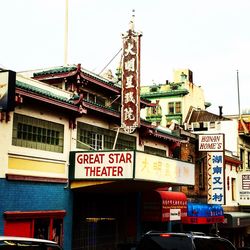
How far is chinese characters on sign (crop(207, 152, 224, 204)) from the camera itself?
32062mm

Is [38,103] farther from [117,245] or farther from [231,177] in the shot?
[231,177]

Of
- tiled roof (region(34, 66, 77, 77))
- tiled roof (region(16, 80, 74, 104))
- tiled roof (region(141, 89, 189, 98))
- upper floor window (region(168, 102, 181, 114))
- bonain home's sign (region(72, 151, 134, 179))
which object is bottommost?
bonain home's sign (region(72, 151, 134, 179))

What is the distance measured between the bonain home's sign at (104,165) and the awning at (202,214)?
10257mm

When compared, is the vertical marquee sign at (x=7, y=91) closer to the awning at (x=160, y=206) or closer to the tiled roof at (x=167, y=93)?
the awning at (x=160, y=206)

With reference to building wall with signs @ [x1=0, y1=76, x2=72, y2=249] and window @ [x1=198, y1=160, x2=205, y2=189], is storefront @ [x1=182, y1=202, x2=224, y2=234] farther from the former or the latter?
building wall with signs @ [x1=0, y1=76, x2=72, y2=249]

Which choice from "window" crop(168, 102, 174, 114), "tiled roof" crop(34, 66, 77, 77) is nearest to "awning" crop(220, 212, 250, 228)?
"tiled roof" crop(34, 66, 77, 77)

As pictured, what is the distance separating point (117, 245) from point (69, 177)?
5616 mm

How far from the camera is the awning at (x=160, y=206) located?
80.1 feet

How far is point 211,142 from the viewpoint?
1281 inches

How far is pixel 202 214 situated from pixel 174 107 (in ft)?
90.8

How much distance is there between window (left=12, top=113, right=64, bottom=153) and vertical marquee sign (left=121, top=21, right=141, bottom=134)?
329 cm

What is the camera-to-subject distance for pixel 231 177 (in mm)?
39156

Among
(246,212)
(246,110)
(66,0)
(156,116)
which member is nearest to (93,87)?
(66,0)

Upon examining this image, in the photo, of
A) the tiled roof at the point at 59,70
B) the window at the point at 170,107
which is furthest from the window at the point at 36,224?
the window at the point at 170,107
